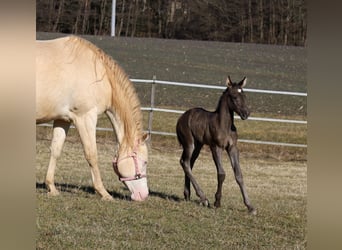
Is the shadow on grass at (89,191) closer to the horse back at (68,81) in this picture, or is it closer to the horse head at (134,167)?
the horse head at (134,167)

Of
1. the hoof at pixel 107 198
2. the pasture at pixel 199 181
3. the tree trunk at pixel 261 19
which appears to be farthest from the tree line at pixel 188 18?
the hoof at pixel 107 198

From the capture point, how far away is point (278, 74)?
10.8 meters

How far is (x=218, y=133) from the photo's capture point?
3891 mm

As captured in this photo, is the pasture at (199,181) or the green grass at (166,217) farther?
the pasture at (199,181)

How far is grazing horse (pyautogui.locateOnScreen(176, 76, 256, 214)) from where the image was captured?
12.3 ft

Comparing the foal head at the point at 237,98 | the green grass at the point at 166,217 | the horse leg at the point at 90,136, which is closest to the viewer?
the green grass at the point at 166,217

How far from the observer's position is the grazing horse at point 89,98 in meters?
3.98

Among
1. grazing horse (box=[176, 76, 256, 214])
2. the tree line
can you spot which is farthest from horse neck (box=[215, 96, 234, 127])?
the tree line

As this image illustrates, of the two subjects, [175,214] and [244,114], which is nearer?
[175,214]
